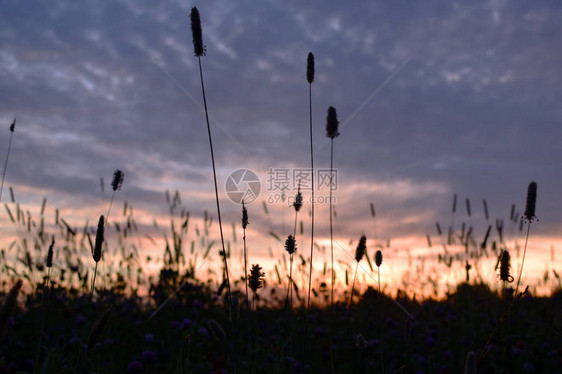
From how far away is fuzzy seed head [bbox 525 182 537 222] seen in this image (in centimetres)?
229

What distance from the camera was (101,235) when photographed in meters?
1.69

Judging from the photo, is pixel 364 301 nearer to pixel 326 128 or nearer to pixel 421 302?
pixel 421 302

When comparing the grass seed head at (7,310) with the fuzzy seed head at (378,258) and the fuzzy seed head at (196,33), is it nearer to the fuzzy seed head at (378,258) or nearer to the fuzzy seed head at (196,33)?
the fuzzy seed head at (196,33)

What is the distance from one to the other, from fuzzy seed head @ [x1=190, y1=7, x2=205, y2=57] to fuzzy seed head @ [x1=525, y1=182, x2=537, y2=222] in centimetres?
176

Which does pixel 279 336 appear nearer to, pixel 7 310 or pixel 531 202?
pixel 531 202

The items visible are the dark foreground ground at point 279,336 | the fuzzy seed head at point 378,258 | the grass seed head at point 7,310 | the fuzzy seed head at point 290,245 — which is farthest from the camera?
the dark foreground ground at point 279,336

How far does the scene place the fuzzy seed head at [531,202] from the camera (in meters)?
2.29

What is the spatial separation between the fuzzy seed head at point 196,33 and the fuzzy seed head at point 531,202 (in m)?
1.76

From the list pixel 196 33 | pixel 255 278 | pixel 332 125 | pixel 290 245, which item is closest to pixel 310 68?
pixel 332 125

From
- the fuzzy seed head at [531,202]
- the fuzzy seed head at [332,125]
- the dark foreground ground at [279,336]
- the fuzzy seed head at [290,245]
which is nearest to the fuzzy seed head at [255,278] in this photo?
the fuzzy seed head at [290,245]

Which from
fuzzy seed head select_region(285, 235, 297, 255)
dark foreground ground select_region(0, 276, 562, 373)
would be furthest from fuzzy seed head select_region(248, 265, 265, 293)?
dark foreground ground select_region(0, 276, 562, 373)

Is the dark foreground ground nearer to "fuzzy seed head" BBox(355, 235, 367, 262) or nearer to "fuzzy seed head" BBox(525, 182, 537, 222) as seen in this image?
"fuzzy seed head" BBox(355, 235, 367, 262)

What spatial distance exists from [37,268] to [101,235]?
4139mm

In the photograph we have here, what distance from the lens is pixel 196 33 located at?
203 centimetres
